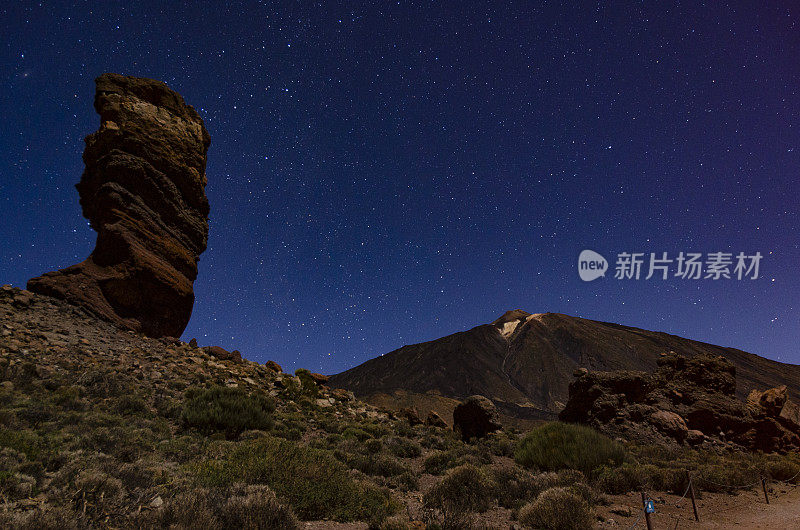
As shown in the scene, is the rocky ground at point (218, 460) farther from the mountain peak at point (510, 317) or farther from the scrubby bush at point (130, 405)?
the mountain peak at point (510, 317)

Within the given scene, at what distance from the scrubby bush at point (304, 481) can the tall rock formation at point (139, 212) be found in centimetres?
1580

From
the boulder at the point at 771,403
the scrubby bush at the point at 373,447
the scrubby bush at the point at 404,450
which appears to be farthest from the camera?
the boulder at the point at 771,403

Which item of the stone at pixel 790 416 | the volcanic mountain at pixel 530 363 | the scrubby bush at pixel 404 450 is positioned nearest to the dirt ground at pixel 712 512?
the scrubby bush at pixel 404 450

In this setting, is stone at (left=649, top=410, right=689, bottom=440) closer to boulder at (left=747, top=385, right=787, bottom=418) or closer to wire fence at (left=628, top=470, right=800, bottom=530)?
wire fence at (left=628, top=470, right=800, bottom=530)

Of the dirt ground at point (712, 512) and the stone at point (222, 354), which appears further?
the stone at point (222, 354)

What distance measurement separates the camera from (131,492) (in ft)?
14.8

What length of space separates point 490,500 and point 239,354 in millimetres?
17703

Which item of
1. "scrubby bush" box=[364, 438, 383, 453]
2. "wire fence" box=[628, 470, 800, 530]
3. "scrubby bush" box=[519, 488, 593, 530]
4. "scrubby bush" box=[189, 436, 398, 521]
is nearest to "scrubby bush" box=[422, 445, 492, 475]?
"scrubby bush" box=[364, 438, 383, 453]

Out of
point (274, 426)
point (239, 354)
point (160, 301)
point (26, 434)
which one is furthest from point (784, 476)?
point (160, 301)

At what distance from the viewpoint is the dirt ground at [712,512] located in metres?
6.31

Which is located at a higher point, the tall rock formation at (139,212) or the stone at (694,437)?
the tall rock formation at (139,212)

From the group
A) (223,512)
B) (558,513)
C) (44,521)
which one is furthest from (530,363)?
(44,521)

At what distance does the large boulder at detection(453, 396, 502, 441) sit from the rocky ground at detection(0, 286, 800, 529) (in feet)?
1.27

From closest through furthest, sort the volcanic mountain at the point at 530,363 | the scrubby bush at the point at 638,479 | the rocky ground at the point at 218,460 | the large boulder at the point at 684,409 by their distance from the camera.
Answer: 1. the rocky ground at the point at 218,460
2. the scrubby bush at the point at 638,479
3. the large boulder at the point at 684,409
4. the volcanic mountain at the point at 530,363
